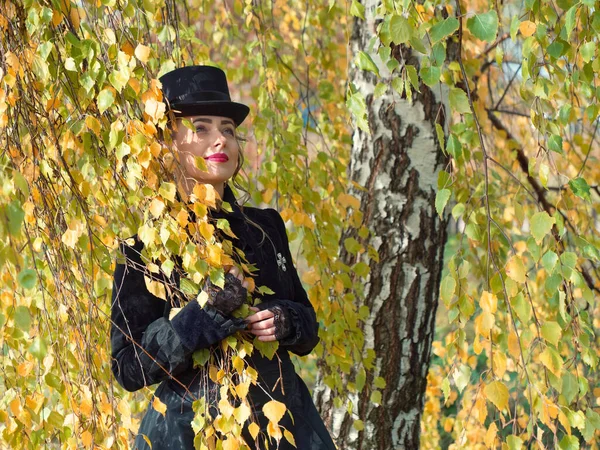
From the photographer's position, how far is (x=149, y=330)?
148cm

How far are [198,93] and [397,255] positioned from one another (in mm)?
1089

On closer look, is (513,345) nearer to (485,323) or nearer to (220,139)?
(485,323)

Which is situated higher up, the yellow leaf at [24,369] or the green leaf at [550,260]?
the green leaf at [550,260]

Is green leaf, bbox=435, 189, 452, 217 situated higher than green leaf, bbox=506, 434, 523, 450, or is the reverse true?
green leaf, bbox=435, 189, 452, 217

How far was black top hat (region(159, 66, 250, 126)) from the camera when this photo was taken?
1582 millimetres

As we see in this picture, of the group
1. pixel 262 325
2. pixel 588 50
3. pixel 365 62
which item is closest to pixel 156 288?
pixel 262 325

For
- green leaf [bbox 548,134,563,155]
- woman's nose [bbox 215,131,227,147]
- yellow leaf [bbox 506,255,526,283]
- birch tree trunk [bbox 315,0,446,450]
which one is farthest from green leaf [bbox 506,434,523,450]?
birch tree trunk [bbox 315,0,446,450]

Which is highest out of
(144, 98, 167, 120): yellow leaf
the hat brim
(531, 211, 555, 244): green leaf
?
the hat brim

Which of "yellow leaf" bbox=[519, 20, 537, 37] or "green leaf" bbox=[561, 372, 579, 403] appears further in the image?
"green leaf" bbox=[561, 372, 579, 403]

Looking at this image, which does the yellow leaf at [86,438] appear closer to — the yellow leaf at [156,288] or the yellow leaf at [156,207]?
the yellow leaf at [156,288]

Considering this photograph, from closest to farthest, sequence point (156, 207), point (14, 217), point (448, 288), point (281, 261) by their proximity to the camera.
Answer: point (14, 217), point (156, 207), point (448, 288), point (281, 261)

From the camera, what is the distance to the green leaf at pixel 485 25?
133 centimetres

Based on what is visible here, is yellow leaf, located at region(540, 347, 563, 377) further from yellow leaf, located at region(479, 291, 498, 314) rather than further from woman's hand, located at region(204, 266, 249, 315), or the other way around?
woman's hand, located at region(204, 266, 249, 315)

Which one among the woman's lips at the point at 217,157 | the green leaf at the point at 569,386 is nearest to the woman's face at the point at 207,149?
the woman's lips at the point at 217,157
